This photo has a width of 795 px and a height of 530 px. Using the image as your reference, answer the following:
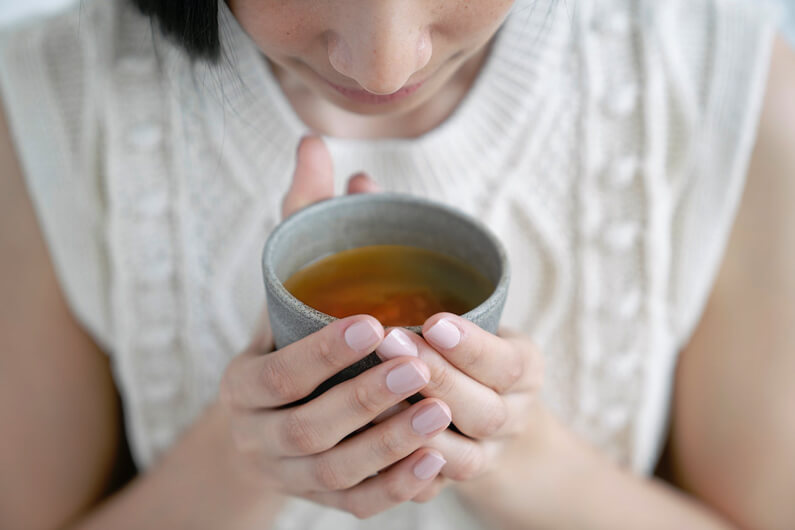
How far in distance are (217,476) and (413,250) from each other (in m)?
0.41

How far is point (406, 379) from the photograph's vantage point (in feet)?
1.46

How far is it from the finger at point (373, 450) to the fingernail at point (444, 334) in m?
0.05

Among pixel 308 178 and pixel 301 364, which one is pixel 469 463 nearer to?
pixel 301 364

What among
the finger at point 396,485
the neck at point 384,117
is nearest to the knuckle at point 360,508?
the finger at point 396,485

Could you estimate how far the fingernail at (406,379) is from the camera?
443 mm

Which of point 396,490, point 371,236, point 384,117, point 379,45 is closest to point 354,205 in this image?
point 371,236

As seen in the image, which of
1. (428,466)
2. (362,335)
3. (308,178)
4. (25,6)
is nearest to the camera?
(362,335)

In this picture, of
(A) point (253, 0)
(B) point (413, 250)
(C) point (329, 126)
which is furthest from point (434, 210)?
(C) point (329, 126)

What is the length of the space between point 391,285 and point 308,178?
0.16 metres

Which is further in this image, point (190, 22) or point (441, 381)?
point (190, 22)

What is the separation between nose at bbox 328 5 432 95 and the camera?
19.7 inches

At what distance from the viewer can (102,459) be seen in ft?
3.22

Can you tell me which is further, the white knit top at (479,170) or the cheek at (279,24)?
the white knit top at (479,170)

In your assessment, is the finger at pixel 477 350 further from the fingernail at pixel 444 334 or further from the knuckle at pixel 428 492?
the knuckle at pixel 428 492
